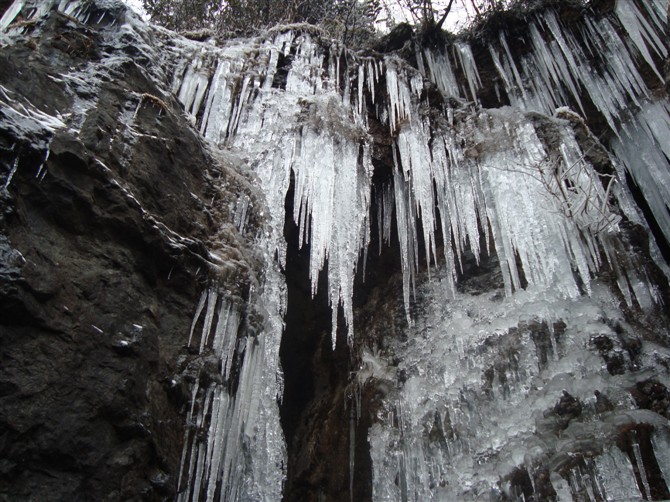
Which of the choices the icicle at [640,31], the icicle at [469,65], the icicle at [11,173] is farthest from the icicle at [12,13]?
the icicle at [640,31]

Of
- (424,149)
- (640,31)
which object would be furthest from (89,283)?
(640,31)

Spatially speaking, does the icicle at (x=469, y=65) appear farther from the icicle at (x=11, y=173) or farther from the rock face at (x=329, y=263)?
the icicle at (x=11, y=173)

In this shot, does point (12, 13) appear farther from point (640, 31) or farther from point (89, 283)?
point (640, 31)

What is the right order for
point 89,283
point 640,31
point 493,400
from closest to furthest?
point 89,283, point 493,400, point 640,31

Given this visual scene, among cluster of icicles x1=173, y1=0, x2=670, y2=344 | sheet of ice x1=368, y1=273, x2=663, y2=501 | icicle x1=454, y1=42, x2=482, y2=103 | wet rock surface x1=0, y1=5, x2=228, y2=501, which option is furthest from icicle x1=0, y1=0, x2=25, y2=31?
icicle x1=454, y1=42, x2=482, y2=103

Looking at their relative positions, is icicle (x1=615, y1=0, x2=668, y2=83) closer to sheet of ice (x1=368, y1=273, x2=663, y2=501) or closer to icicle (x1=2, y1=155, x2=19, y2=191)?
sheet of ice (x1=368, y1=273, x2=663, y2=501)

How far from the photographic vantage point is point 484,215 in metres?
5.32

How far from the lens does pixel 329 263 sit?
4.73 meters

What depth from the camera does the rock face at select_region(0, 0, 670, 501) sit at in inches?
107

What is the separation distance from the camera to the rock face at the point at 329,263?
2730mm

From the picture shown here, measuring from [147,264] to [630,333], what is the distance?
393cm

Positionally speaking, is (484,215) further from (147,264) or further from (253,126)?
(147,264)

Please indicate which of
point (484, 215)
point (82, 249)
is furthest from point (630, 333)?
point (82, 249)

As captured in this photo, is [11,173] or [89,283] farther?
[89,283]
